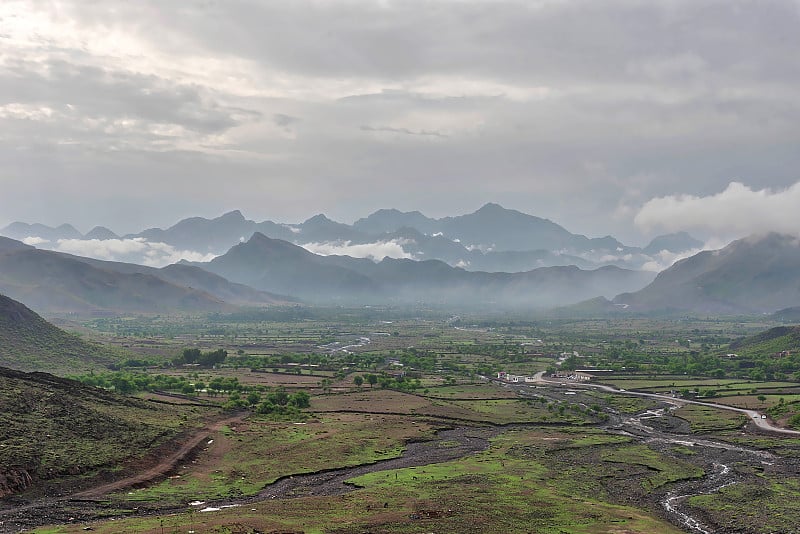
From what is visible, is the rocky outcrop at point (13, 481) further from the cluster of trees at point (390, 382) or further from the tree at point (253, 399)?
the cluster of trees at point (390, 382)

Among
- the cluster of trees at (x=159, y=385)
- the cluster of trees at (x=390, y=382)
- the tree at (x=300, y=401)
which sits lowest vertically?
the cluster of trees at (x=390, y=382)

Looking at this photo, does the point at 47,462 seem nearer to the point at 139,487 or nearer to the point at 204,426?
the point at 139,487

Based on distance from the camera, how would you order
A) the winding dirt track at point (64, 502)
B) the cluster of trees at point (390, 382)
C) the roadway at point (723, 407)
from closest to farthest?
the winding dirt track at point (64, 502)
the roadway at point (723, 407)
the cluster of trees at point (390, 382)

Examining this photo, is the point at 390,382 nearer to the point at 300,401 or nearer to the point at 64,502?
the point at 300,401

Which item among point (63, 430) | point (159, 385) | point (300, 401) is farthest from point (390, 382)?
point (63, 430)

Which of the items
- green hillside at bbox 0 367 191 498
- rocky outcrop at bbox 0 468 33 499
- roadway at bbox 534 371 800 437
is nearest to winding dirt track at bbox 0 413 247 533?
rocky outcrop at bbox 0 468 33 499

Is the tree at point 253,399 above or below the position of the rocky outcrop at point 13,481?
below

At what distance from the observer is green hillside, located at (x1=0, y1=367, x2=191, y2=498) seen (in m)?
78.8

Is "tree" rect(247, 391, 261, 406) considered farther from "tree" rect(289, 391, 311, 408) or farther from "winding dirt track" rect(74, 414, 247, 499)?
"winding dirt track" rect(74, 414, 247, 499)

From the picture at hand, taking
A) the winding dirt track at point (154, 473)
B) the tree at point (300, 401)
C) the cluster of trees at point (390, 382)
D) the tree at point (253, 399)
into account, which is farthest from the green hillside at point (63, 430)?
the cluster of trees at point (390, 382)

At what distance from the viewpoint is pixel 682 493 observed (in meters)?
85.5

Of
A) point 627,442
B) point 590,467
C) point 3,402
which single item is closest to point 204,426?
point 3,402

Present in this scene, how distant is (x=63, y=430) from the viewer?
9294 centimetres

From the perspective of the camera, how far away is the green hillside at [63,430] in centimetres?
7881
